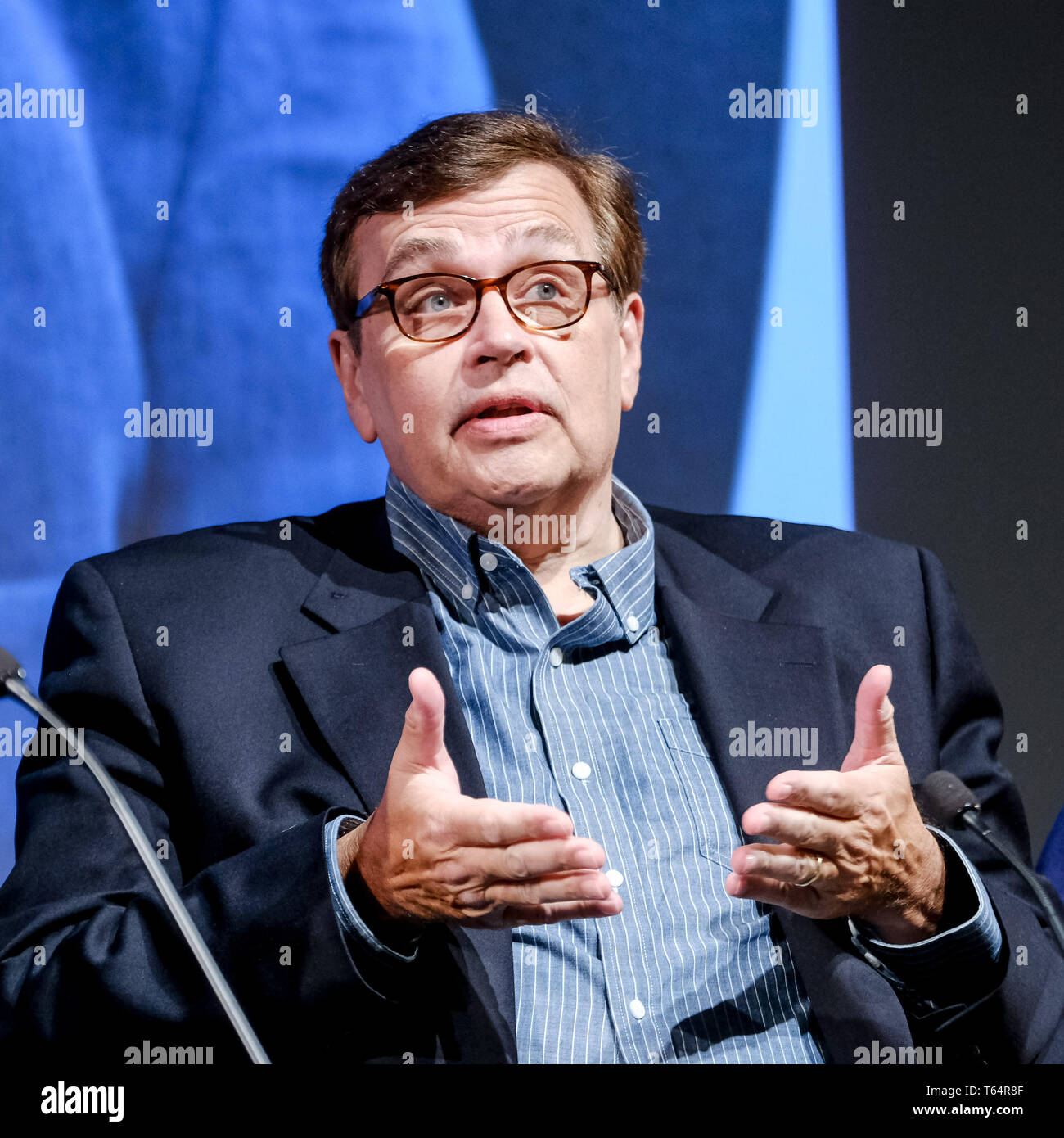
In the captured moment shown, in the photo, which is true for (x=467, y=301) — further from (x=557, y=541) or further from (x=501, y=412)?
(x=557, y=541)

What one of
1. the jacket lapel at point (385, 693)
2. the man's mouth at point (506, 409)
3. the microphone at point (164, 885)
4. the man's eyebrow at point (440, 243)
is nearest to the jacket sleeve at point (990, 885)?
the jacket lapel at point (385, 693)

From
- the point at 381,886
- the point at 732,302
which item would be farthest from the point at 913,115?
the point at 381,886

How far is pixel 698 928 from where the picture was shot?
1.71 meters

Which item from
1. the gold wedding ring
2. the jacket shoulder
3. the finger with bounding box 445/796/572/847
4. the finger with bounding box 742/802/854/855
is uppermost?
the jacket shoulder

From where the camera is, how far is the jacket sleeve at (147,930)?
1557 mm

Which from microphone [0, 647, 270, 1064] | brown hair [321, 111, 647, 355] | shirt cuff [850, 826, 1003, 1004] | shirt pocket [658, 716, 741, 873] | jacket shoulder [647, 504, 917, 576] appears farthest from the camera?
jacket shoulder [647, 504, 917, 576]

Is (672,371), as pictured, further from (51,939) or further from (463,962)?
(51,939)

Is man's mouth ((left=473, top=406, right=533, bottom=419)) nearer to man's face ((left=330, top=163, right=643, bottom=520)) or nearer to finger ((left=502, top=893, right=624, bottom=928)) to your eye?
man's face ((left=330, top=163, right=643, bottom=520))

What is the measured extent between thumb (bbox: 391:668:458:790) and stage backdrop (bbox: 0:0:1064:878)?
92 centimetres

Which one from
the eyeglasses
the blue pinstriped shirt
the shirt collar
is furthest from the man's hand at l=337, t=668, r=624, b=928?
the eyeglasses

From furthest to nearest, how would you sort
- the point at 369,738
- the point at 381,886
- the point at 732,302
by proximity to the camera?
the point at 732,302 < the point at 369,738 < the point at 381,886

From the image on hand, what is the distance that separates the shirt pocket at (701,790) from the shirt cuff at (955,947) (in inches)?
8.4

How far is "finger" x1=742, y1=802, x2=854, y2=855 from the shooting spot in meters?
1.41
